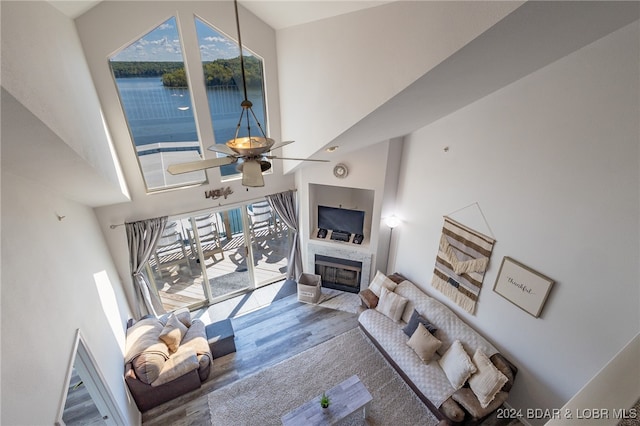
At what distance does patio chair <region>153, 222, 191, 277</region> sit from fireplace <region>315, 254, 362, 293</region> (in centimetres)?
255

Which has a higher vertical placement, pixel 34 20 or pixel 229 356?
pixel 34 20

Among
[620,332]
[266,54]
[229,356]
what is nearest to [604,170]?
[620,332]

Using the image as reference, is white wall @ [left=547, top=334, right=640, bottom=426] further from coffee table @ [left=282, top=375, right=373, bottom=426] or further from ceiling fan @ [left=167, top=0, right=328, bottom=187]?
coffee table @ [left=282, top=375, right=373, bottom=426]

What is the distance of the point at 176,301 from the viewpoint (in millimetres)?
5266

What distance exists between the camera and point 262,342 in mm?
4594

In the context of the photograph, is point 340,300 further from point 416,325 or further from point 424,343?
point 424,343

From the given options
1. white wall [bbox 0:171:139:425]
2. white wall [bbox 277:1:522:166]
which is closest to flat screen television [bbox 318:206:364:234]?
white wall [bbox 277:1:522:166]

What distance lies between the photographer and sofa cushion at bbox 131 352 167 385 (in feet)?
11.1

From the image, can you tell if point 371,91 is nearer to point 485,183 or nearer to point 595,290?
point 485,183

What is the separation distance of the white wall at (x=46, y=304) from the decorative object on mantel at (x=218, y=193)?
1.65m

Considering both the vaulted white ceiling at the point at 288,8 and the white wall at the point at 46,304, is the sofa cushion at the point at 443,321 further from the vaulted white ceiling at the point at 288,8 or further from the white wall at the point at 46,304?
the white wall at the point at 46,304

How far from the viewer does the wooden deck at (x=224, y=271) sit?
5.18 metres

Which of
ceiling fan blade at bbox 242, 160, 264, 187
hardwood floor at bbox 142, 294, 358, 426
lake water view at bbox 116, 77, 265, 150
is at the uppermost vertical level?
lake water view at bbox 116, 77, 265, 150

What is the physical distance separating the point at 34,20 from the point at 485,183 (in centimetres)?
440
